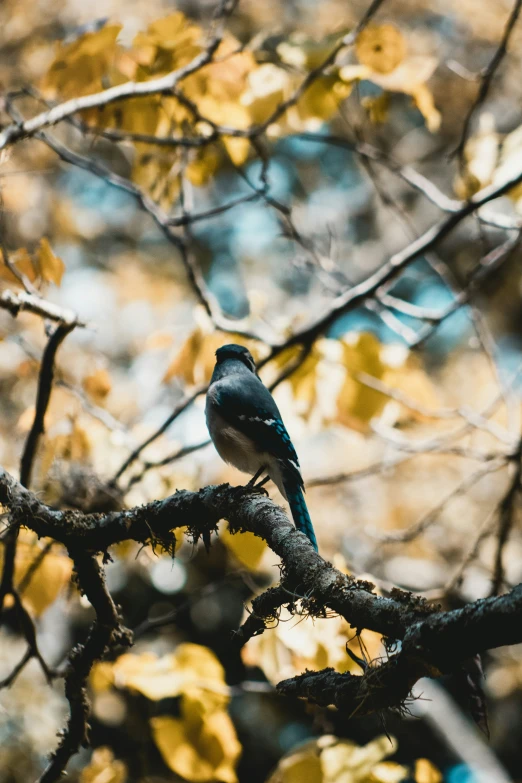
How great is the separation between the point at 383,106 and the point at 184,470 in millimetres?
2247

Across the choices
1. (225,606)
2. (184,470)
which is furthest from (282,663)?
(225,606)

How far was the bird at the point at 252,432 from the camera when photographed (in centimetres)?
336

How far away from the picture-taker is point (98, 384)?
12.5 ft

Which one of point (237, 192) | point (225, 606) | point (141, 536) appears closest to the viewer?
point (141, 536)

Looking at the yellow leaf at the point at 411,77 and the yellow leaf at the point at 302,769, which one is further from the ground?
the yellow leaf at the point at 411,77

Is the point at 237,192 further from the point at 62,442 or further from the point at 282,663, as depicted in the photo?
the point at 282,663

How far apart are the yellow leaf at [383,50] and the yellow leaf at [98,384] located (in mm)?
1992

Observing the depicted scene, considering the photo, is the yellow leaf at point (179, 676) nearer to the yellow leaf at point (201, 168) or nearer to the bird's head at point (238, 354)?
the bird's head at point (238, 354)

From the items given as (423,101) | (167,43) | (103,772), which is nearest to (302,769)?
(103,772)

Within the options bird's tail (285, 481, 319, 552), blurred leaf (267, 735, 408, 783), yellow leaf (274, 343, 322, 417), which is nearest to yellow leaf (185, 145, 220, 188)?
yellow leaf (274, 343, 322, 417)

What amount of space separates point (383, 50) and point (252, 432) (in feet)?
5.88

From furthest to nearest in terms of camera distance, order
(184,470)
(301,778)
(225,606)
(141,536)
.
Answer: (225,606), (184,470), (301,778), (141,536)

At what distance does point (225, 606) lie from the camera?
28.7 ft

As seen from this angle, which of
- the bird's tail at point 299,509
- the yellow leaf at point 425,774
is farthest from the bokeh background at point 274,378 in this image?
the bird's tail at point 299,509
